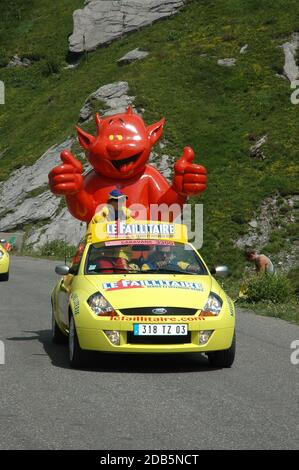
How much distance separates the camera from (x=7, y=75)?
199 ft

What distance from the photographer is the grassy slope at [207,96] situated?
107 ft

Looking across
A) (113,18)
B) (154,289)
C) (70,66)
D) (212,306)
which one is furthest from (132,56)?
(212,306)

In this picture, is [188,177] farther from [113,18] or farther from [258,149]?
[113,18]

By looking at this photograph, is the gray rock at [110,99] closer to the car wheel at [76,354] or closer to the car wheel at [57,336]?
the car wheel at [57,336]

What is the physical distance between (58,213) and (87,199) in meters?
19.7

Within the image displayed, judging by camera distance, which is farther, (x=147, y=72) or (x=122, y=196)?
(x=147, y=72)

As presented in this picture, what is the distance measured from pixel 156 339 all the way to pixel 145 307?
33cm

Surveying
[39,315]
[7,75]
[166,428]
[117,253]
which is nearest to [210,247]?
[39,315]

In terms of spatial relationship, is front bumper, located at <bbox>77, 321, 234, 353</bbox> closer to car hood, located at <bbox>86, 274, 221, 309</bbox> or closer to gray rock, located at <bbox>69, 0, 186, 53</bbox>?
car hood, located at <bbox>86, 274, 221, 309</bbox>

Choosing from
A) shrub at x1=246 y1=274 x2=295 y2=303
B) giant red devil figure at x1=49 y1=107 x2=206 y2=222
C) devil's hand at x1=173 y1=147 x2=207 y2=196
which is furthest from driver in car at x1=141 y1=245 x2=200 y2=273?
shrub at x1=246 y1=274 x2=295 y2=303

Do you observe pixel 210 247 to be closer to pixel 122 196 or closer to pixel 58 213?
pixel 58 213

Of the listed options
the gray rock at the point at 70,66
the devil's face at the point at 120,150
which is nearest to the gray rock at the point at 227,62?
the gray rock at the point at 70,66

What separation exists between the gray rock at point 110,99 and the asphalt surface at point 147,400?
30.1 m

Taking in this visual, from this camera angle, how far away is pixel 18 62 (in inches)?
2442
